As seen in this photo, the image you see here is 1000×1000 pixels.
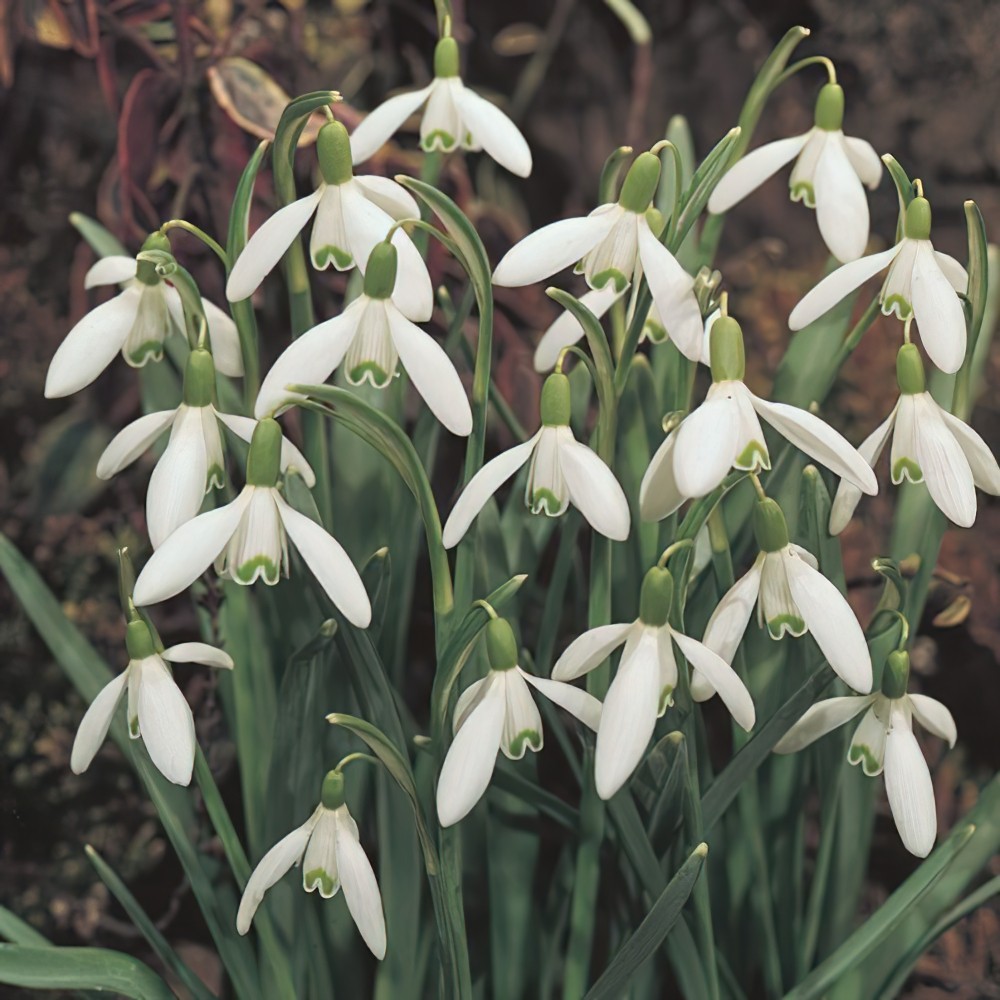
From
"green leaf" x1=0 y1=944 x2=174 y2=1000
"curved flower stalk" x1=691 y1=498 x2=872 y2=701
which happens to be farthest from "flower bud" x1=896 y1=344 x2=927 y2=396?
"green leaf" x1=0 y1=944 x2=174 y2=1000

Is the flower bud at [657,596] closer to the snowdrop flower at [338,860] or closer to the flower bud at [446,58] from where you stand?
the snowdrop flower at [338,860]

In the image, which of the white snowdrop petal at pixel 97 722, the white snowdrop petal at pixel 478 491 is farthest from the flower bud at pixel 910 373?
the white snowdrop petal at pixel 97 722

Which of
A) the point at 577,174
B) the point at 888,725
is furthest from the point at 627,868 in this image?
the point at 577,174

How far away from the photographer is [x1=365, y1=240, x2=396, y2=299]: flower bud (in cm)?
53

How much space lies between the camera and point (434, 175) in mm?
787

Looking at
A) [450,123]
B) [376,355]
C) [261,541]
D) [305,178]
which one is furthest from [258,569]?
[305,178]

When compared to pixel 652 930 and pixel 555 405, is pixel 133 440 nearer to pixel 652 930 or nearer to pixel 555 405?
pixel 555 405

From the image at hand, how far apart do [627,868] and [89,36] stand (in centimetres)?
81

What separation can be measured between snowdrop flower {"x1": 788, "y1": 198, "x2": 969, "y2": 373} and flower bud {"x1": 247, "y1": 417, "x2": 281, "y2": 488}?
0.92ft

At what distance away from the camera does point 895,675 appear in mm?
607

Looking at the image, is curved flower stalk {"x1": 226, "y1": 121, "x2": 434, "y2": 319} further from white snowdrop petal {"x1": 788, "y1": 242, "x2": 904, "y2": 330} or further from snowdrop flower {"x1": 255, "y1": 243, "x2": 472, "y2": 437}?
white snowdrop petal {"x1": 788, "y1": 242, "x2": 904, "y2": 330}

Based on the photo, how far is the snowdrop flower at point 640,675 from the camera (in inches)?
20.2

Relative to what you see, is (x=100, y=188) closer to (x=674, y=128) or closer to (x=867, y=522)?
(x=674, y=128)

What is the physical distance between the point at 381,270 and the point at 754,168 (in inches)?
12.2
